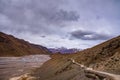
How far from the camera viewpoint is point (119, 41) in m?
37.4

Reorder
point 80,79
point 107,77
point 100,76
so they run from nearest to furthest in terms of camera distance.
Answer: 1. point 107,77
2. point 100,76
3. point 80,79

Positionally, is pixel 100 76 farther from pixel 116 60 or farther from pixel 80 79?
pixel 116 60

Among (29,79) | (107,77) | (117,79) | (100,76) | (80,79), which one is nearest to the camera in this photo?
(117,79)

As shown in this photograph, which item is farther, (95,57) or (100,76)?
(95,57)

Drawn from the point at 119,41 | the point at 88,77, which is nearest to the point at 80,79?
the point at 88,77

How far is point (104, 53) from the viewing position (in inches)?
1448

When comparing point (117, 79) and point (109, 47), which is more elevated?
point (109, 47)

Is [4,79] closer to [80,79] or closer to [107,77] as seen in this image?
[80,79]

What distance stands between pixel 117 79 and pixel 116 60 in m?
9.80

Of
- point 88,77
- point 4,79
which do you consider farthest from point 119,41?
point 4,79

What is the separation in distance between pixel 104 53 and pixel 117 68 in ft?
43.2

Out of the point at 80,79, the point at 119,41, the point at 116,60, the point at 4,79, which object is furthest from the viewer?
the point at 4,79

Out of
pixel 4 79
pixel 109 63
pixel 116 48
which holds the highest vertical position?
pixel 116 48

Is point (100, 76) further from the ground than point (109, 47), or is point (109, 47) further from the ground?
point (109, 47)
